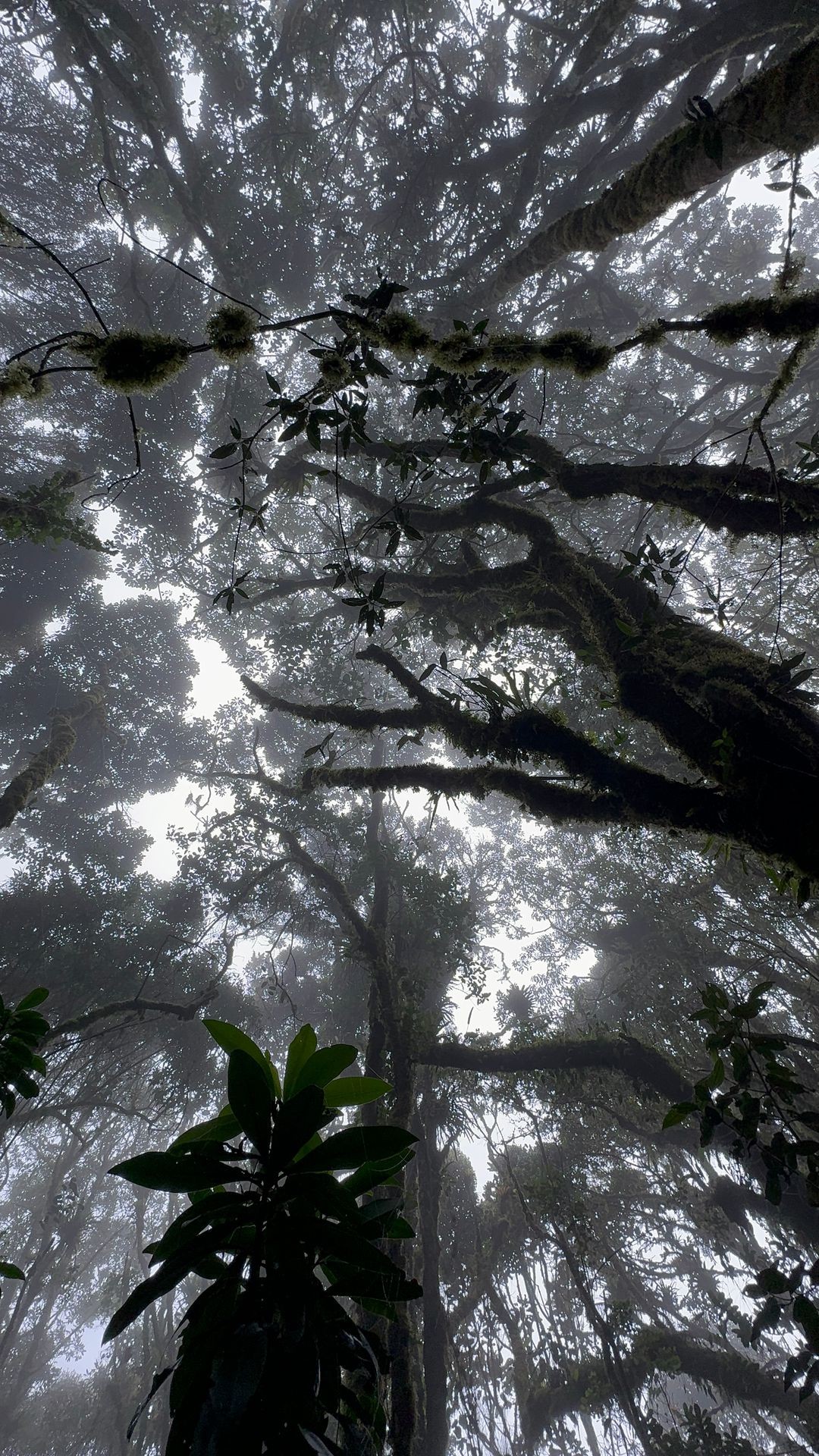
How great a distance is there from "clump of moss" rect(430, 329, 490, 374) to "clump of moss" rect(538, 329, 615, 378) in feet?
1.06

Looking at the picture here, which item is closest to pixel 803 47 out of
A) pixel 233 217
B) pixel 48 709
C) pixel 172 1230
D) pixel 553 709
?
pixel 553 709

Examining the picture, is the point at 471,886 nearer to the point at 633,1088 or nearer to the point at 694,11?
the point at 633,1088

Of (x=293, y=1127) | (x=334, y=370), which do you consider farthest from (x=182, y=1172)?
(x=334, y=370)

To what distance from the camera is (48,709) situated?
55.2ft

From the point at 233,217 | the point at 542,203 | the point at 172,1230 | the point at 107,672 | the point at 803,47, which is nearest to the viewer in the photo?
the point at 172,1230

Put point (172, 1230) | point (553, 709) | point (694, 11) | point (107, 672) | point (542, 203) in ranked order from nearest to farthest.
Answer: point (172, 1230)
point (553, 709)
point (694, 11)
point (542, 203)
point (107, 672)

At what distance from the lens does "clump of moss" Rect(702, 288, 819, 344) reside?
2307 mm

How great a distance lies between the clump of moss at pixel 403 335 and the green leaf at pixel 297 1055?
2.48m

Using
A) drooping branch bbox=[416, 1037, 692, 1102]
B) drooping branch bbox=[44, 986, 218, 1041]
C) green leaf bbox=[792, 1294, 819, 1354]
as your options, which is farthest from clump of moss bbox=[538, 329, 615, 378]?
drooping branch bbox=[416, 1037, 692, 1102]

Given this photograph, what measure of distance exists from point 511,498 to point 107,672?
14355 millimetres

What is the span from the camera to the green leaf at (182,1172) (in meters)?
1.34

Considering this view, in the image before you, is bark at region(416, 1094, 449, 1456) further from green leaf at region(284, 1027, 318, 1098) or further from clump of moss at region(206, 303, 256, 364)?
clump of moss at region(206, 303, 256, 364)

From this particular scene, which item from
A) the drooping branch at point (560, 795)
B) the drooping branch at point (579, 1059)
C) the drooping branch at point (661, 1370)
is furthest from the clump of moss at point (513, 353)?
the drooping branch at point (661, 1370)

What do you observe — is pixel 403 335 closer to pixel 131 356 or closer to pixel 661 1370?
pixel 131 356
